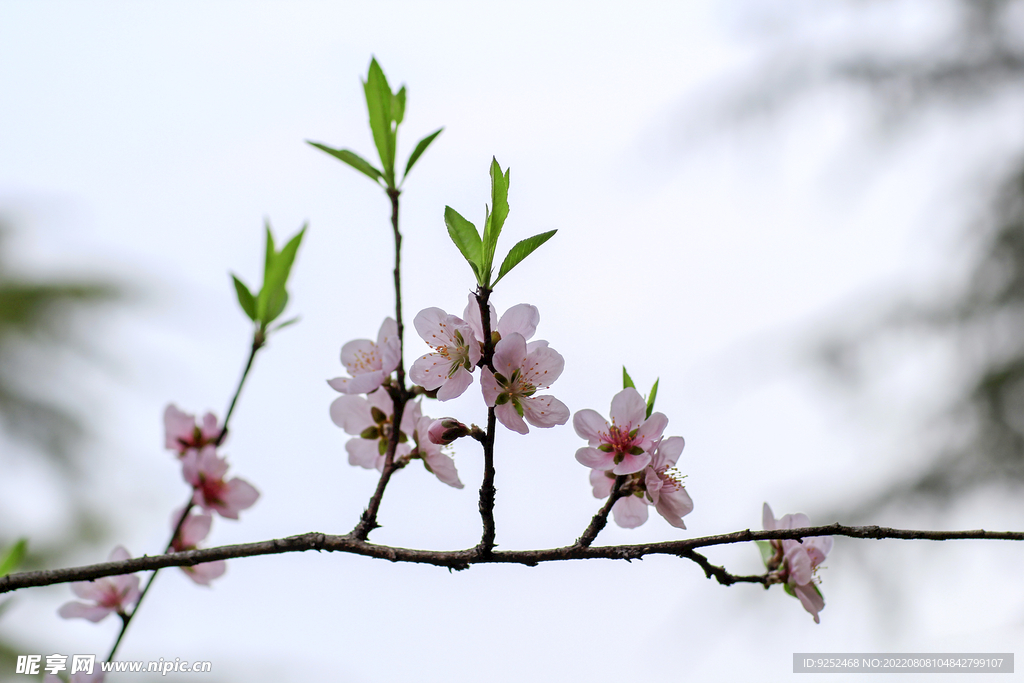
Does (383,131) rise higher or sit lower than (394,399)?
higher

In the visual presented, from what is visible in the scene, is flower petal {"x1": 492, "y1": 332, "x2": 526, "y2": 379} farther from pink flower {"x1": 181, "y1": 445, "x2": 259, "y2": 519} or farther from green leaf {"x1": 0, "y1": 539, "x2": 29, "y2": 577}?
green leaf {"x1": 0, "y1": 539, "x2": 29, "y2": 577}

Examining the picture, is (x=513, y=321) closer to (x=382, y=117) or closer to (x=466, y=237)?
(x=466, y=237)

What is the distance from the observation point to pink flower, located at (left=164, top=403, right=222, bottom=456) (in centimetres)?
72

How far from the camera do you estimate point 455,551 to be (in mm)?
416

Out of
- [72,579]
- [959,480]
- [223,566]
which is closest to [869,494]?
[959,480]

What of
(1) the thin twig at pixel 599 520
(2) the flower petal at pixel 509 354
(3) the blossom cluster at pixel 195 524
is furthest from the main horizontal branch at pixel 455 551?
(3) the blossom cluster at pixel 195 524

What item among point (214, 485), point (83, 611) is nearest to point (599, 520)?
point (214, 485)

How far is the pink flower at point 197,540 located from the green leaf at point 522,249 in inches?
17.5

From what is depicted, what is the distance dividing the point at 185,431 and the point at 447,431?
417 millimetres

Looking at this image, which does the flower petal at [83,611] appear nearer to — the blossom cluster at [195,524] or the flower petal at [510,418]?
Answer: the blossom cluster at [195,524]

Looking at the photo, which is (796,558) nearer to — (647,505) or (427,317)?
(647,505)

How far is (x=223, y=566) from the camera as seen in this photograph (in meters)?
0.67

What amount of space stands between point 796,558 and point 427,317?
0.33 m

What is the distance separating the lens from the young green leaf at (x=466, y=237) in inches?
16.4
